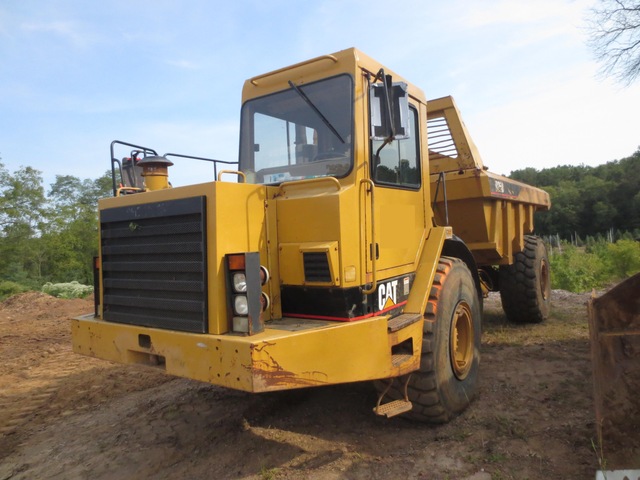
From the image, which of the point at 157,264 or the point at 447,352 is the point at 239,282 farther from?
the point at 447,352

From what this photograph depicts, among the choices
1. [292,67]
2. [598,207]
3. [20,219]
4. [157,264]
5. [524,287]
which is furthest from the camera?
[598,207]

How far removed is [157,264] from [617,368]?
294 cm

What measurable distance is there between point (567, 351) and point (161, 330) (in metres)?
4.71

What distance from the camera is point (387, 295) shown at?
139 inches

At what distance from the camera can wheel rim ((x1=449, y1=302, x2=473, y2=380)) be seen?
4.07 meters

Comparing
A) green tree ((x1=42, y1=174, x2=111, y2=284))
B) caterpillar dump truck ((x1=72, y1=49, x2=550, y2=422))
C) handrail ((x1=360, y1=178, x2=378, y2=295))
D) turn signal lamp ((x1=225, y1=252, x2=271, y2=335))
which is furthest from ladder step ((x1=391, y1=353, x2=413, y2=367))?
green tree ((x1=42, y1=174, x2=111, y2=284))

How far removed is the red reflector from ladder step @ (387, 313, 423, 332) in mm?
1099

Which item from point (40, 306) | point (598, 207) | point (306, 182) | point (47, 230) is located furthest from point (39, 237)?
point (598, 207)

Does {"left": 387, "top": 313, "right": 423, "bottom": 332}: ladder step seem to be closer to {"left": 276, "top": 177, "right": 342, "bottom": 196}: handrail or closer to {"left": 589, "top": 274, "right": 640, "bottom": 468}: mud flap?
{"left": 276, "top": 177, "right": 342, "bottom": 196}: handrail

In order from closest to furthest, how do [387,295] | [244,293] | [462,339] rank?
1. [244,293]
2. [387,295]
3. [462,339]

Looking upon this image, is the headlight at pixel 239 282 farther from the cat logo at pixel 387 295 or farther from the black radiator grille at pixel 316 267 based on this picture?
the cat logo at pixel 387 295

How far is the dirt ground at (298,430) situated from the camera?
3.17 m

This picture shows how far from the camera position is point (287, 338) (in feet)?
8.88

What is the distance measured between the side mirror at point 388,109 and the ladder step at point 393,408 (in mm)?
1860
